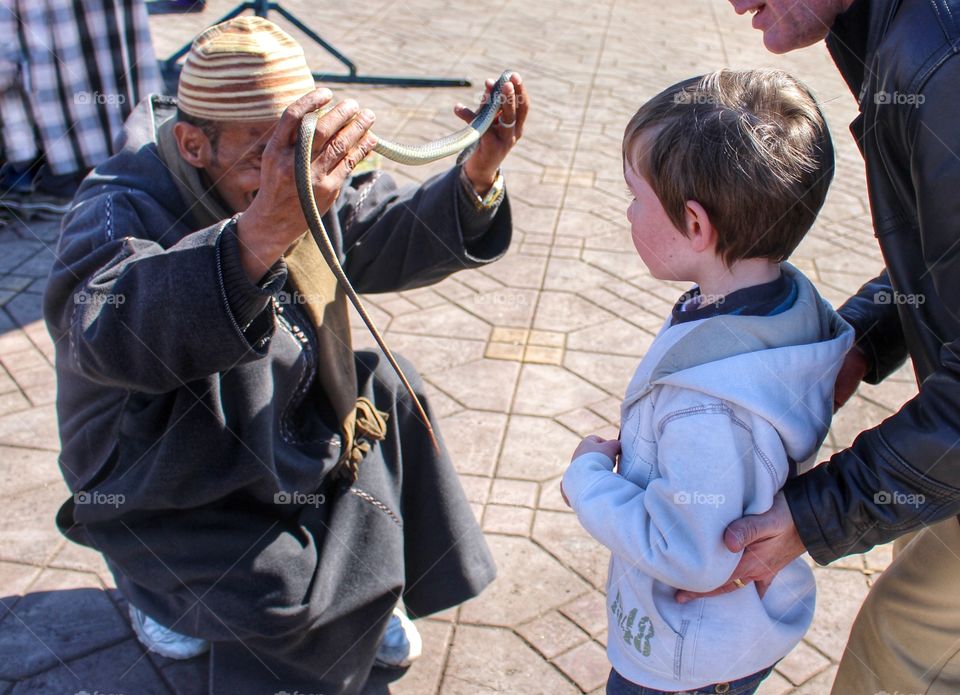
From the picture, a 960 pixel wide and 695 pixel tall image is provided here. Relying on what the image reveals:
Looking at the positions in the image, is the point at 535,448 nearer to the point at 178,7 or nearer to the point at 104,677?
the point at 104,677

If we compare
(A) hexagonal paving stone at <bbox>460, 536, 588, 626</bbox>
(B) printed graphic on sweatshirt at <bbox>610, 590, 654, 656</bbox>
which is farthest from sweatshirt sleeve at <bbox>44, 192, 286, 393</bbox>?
(A) hexagonal paving stone at <bbox>460, 536, 588, 626</bbox>

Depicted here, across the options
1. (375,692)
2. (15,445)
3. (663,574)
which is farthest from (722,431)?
(15,445)

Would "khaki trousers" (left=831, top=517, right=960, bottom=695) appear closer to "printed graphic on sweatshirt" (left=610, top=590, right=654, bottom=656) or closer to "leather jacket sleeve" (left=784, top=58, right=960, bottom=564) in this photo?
"leather jacket sleeve" (left=784, top=58, right=960, bottom=564)

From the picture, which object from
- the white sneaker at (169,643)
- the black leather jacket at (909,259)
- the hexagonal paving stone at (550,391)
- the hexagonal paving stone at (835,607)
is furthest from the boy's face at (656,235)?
the hexagonal paving stone at (550,391)

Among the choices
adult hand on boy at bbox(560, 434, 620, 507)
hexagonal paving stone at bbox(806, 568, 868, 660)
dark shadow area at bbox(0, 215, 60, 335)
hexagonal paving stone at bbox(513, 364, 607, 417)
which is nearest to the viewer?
adult hand on boy at bbox(560, 434, 620, 507)

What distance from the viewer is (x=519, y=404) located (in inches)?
151

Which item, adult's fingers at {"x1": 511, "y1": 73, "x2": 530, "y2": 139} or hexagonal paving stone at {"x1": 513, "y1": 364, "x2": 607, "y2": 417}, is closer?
adult's fingers at {"x1": 511, "y1": 73, "x2": 530, "y2": 139}

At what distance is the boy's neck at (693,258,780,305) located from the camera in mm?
1694

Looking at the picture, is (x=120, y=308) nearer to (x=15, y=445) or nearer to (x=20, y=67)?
(x=15, y=445)

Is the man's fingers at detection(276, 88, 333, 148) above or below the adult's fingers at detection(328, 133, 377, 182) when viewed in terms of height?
above

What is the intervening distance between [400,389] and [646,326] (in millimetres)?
2063

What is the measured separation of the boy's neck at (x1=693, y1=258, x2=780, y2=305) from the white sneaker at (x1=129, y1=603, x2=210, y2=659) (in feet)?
5.76

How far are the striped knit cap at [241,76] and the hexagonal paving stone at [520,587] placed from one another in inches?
62.4

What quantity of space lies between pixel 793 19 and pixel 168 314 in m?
1.27
